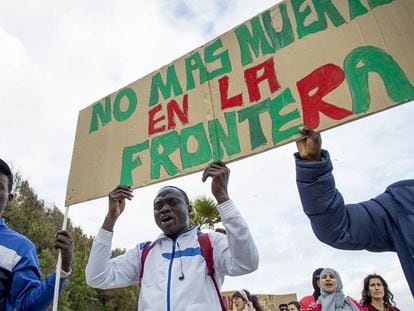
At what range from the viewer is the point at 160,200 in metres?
2.41

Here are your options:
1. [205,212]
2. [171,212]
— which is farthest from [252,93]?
[205,212]

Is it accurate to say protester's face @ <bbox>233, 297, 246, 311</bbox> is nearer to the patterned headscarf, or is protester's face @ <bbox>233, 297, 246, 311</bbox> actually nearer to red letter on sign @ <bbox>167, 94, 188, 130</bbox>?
the patterned headscarf

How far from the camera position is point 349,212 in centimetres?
138

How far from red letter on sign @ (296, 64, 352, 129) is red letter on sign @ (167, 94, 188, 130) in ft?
2.52

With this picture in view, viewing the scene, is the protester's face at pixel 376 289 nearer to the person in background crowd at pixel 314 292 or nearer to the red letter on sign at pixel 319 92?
the person in background crowd at pixel 314 292

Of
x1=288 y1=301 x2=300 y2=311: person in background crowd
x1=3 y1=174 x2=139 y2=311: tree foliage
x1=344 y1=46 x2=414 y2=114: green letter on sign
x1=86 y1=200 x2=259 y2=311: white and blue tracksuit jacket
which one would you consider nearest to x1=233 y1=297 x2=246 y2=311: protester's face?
x1=288 y1=301 x2=300 y2=311: person in background crowd

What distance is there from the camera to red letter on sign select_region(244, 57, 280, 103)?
2.15m

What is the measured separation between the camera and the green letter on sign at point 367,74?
67.5 inches

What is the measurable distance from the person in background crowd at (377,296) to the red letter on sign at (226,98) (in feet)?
8.29

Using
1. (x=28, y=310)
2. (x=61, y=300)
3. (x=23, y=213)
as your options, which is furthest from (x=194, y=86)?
(x=23, y=213)

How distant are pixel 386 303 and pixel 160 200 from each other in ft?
8.50

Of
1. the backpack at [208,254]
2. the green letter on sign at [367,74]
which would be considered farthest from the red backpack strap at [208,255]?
the green letter on sign at [367,74]

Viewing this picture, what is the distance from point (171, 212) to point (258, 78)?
0.89 meters

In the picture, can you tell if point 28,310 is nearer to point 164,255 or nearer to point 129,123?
point 164,255
